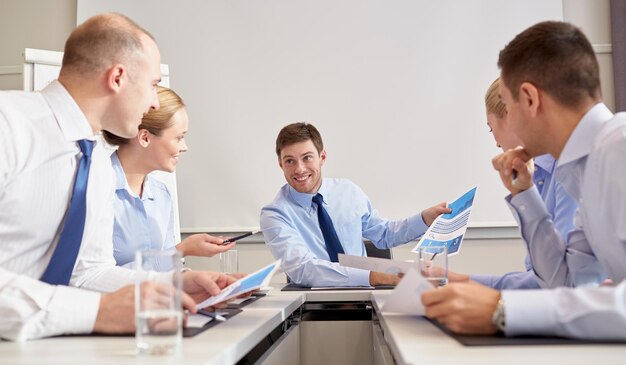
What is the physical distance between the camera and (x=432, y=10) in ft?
13.9

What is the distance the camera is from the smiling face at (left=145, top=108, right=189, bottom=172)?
9.03ft

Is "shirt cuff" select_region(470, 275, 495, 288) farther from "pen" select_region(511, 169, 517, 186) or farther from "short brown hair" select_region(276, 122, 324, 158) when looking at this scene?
"short brown hair" select_region(276, 122, 324, 158)

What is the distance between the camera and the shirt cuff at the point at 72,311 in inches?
49.5

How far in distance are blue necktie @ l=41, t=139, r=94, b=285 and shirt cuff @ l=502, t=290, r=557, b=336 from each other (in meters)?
0.98

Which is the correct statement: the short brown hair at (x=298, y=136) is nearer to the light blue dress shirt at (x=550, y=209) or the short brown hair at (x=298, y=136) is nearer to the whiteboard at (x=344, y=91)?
the whiteboard at (x=344, y=91)

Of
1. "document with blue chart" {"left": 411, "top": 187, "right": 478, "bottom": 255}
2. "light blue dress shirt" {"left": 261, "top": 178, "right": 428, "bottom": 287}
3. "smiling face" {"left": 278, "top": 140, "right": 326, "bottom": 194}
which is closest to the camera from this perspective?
"document with blue chart" {"left": 411, "top": 187, "right": 478, "bottom": 255}

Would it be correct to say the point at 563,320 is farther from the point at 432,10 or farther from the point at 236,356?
the point at 432,10

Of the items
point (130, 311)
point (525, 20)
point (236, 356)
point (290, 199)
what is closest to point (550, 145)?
point (236, 356)

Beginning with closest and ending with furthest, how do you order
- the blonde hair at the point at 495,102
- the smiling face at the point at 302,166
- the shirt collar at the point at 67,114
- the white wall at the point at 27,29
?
the shirt collar at the point at 67,114 < the blonde hair at the point at 495,102 < the smiling face at the point at 302,166 < the white wall at the point at 27,29

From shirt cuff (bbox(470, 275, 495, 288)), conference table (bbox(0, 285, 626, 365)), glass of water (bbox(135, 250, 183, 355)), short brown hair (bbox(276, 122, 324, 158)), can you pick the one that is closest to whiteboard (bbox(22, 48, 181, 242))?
short brown hair (bbox(276, 122, 324, 158))

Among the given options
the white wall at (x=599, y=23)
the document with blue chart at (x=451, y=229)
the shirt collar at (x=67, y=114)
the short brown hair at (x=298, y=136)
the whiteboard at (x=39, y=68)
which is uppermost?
the white wall at (x=599, y=23)

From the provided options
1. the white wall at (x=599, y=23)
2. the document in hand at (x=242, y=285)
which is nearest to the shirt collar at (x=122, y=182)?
the document in hand at (x=242, y=285)

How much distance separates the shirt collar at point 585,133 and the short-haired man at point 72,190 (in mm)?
932

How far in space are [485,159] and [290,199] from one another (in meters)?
1.49
